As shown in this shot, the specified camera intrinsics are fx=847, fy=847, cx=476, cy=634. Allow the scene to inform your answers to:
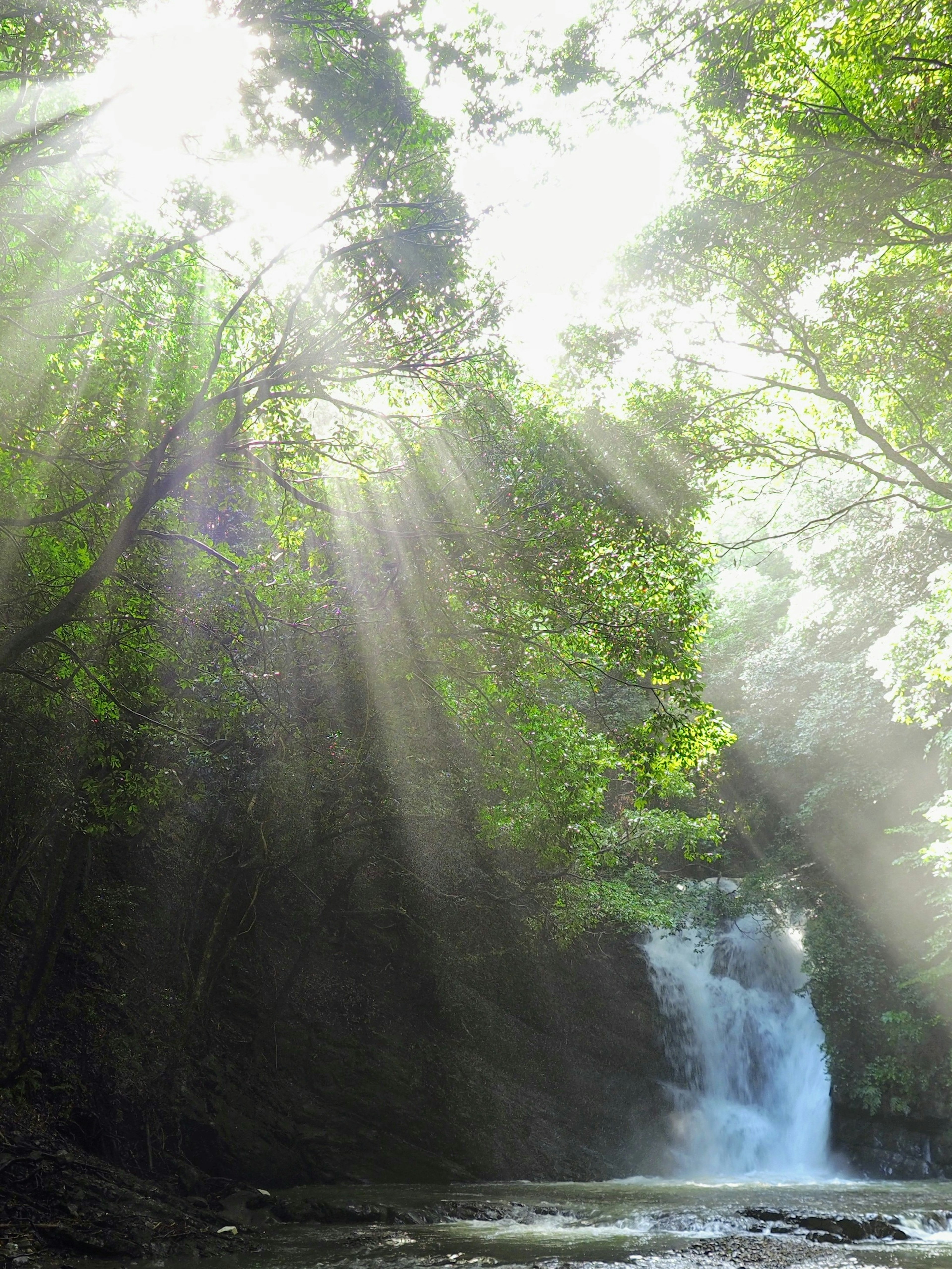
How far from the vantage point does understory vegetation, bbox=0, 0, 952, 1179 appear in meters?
7.02

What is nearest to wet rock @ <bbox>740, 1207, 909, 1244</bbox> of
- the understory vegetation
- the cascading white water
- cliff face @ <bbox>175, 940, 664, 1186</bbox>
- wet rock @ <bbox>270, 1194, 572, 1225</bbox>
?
wet rock @ <bbox>270, 1194, 572, 1225</bbox>

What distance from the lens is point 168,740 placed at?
10.5m

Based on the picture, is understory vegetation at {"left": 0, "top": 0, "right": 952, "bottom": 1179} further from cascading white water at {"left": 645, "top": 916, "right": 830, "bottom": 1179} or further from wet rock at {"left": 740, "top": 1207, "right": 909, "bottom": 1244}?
wet rock at {"left": 740, "top": 1207, "right": 909, "bottom": 1244}

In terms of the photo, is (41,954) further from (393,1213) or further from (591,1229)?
(591,1229)

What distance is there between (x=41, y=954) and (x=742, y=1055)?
14072 millimetres

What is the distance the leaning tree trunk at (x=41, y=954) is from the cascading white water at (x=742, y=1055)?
39.6 feet

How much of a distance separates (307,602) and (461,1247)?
6927mm

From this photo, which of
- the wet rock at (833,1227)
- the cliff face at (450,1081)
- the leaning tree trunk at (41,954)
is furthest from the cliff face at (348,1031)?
the wet rock at (833,1227)

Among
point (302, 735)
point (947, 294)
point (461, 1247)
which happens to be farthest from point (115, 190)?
point (461, 1247)

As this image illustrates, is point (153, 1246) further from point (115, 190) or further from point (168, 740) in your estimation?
point (115, 190)

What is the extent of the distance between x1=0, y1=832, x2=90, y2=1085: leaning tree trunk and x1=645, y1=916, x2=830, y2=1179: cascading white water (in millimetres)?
12081

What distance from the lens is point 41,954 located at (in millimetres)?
10875

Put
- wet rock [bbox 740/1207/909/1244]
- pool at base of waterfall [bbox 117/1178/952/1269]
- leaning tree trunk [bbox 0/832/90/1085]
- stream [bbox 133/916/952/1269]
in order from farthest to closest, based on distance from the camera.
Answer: leaning tree trunk [bbox 0/832/90/1085]
wet rock [bbox 740/1207/909/1244]
stream [bbox 133/916/952/1269]
pool at base of waterfall [bbox 117/1178/952/1269]

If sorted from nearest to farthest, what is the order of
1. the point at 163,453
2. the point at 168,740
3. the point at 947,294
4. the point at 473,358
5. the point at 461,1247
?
the point at 163,453 < the point at 473,358 < the point at 461,1247 < the point at 947,294 < the point at 168,740
